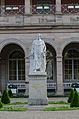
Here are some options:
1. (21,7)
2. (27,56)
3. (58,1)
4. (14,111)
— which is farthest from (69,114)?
(21,7)

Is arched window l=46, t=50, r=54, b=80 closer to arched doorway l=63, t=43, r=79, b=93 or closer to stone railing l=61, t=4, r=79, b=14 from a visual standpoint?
arched doorway l=63, t=43, r=79, b=93

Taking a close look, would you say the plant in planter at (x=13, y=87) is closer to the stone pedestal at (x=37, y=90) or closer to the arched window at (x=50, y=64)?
the arched window at (x=50, y=64)

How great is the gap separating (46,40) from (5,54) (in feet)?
16.7

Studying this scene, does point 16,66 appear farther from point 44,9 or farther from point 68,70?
point 44,9

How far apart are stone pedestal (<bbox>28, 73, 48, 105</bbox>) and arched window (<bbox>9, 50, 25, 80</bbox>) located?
42.7 ft

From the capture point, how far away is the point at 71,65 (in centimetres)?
2878

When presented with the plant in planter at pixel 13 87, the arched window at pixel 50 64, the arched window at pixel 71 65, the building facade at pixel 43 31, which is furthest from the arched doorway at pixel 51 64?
the plant in planter at pixel 13 87

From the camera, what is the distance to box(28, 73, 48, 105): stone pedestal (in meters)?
15.7

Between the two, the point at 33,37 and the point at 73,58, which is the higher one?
the point at 33,37

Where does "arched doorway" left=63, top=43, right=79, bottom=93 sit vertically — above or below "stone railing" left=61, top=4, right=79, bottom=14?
below

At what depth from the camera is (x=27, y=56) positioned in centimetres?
2538

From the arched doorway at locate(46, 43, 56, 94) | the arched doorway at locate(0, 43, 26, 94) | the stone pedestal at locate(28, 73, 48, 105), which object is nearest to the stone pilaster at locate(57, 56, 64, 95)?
the arched doorway at locate(46, 43, 56, 94)

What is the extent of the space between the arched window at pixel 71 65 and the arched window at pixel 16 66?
415 centimetres

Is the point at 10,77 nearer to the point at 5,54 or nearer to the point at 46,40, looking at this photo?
the point at 5,54
